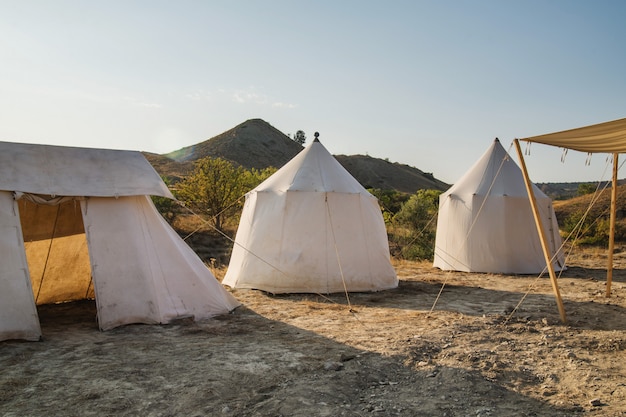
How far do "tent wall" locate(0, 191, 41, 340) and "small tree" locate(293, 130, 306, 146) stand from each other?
2560 inches

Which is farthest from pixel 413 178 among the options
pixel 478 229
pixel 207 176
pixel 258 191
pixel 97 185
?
pixel 97 185

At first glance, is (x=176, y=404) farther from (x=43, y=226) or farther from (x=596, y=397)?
(x=43, y=226)

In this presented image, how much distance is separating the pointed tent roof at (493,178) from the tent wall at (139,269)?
8.45 metres

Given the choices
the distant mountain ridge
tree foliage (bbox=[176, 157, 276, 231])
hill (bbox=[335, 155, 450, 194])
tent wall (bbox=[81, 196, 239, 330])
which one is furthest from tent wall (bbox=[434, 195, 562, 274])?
hill (bbox=[335, 155, 450, 194])

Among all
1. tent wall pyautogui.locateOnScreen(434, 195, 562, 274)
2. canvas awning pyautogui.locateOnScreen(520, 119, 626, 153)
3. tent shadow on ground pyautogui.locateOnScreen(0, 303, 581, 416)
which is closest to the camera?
tent shadow on ground pyautogui.locateOnScreen(0, 303, 581, 416)

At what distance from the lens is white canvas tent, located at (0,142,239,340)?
5.45 metres

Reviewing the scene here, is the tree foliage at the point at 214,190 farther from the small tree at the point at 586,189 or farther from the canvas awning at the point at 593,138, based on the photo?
the small tree at the point at 586,189

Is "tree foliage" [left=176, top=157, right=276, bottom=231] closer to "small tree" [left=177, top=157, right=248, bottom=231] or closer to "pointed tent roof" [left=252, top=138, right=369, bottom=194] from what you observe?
"small tree" [left=177, top=157, right=248, bottom=231]

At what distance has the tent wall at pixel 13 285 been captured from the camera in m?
5.23

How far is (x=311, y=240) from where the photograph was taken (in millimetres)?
9156

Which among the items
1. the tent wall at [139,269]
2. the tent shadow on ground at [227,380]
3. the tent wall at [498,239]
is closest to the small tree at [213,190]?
the tent wall at [498,239]

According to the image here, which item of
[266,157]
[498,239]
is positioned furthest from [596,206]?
[266,157]

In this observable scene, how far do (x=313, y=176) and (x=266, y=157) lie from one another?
45.4 m

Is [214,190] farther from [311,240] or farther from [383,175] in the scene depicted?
[383,175]
